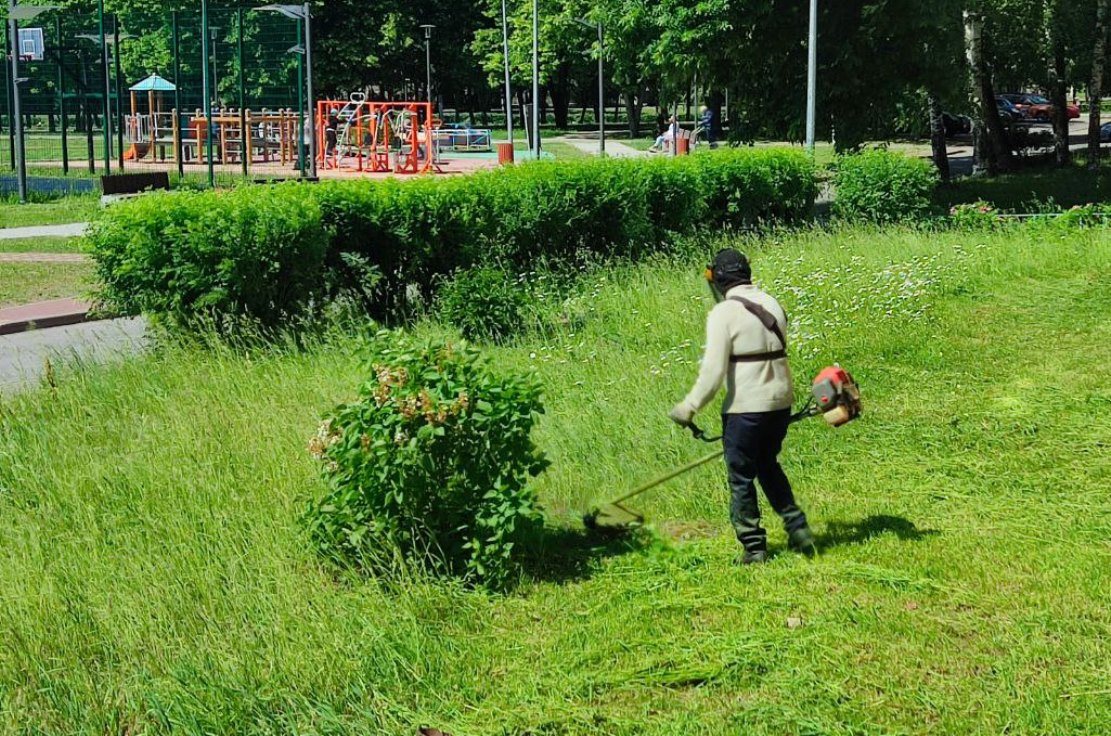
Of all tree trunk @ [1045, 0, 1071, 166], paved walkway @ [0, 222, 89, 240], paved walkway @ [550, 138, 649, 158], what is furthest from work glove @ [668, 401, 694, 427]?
paved walkway @ [550, 138, 649, 158]

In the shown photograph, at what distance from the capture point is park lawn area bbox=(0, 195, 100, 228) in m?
24.0

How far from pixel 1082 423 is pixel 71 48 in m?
31.5

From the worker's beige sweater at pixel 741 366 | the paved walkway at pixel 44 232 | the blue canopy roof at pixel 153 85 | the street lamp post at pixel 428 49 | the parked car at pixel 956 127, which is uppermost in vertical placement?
the street lamp post at pixel 428 49

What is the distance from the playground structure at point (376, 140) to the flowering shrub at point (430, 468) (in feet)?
96.5

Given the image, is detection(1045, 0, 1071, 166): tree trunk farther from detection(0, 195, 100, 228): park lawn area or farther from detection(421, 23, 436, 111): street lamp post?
detection(421, 23, 436, 111): street lamp post

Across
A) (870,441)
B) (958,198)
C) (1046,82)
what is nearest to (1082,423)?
(870,441)

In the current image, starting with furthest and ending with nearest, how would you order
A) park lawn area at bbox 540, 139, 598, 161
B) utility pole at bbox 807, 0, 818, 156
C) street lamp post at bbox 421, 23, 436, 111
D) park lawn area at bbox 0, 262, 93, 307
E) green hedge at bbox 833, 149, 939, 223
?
street lamp post at bbox 421, 23, 436, 111 < park lawn area at bbox 540, 139, 598, 161 < utility pole at bbox 807, 0, 818, 156 < green hedge at bbox 833, 149, 939, 223 < park lawn area at bbox 0, 262, 93, 307

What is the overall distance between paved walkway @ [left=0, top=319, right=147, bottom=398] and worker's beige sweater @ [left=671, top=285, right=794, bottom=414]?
545cm

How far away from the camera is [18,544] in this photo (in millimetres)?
6367

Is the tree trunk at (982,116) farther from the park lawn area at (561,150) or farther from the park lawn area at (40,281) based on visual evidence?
the park lawn area at (40,281)

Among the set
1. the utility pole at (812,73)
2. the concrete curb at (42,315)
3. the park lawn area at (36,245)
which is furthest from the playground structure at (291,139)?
the concrete curb at (42,315)

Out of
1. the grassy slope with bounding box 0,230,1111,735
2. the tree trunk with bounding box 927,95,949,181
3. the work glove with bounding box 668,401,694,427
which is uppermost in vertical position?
the tree trunk with bounding box 927,95,949,181

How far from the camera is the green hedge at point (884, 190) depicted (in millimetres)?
18672

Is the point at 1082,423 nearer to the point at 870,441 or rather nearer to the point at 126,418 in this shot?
the point at 870,441
